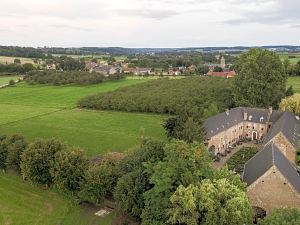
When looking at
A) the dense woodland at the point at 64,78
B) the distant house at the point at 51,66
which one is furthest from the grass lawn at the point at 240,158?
the distant house at the point at 51,66

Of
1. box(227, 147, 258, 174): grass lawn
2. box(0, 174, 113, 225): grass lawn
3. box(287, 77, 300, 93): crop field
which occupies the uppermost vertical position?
box(287, 77, 300, 93): crop field

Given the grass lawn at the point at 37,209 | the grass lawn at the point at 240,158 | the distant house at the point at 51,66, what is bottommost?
the grass lawn at the point at 240,158

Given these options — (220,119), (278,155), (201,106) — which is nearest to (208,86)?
(201,106)

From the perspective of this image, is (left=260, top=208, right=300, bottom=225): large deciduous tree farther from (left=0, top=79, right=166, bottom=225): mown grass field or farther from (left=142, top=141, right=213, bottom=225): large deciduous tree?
(left=0, top=79, right=166, bottom=225): mown grass field

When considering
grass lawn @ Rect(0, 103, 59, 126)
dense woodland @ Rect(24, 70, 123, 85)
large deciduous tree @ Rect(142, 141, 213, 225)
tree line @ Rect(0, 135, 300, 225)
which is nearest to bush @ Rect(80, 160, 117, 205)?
tree line @ Rect(0, 135, 300, 225)

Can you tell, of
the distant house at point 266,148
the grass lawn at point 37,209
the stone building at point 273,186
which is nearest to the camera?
the stone building at point 273,186

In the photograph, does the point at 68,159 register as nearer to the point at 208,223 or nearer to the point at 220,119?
the point at 208,223

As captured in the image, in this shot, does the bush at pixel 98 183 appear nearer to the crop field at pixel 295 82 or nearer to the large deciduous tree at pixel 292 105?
the large deciduous tree at pixel 292 105

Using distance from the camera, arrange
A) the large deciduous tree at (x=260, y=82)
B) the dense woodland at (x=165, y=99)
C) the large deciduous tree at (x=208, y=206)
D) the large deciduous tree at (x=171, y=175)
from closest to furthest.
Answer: the large deciduous tree at (x=208, y=206), the large deciduous tree at (x=171, y=175), the large deciduous tree at (x=260, y=82), the dense woodland at (x=165, y=99)
